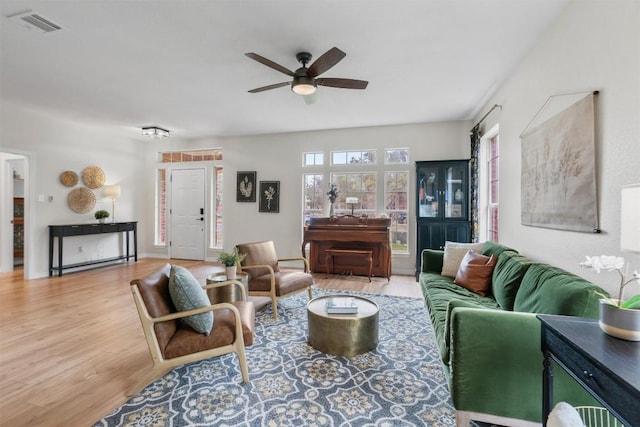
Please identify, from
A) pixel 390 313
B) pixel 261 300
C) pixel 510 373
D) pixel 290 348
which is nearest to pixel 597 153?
pixel 510 373

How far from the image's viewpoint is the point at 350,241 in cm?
505

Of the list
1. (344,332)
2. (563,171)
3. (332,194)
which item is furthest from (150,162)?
(563,171)

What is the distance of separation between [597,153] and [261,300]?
11.3ft

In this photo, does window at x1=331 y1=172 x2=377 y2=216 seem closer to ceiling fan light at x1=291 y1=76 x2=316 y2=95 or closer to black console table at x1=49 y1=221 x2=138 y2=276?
ceiling fan light at x1=291 y1=76 x2=316 y2=95

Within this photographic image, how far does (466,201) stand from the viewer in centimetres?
471

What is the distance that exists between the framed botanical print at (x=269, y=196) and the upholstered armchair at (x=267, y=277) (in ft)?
7.92

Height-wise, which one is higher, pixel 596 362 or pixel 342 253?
pixel 596 362

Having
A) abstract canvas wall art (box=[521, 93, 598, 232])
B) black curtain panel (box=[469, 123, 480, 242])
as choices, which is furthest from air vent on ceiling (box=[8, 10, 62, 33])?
black curtain panel (box=[469, 123, 480, 242])

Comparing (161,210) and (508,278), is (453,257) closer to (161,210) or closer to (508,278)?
(508,278)

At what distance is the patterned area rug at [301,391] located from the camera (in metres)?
1.68

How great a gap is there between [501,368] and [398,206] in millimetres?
4097

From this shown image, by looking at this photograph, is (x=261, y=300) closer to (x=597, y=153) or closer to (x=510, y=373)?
(x=510, y=373)

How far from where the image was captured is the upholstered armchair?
3.22 metres

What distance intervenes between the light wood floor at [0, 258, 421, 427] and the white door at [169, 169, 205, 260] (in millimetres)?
2037
